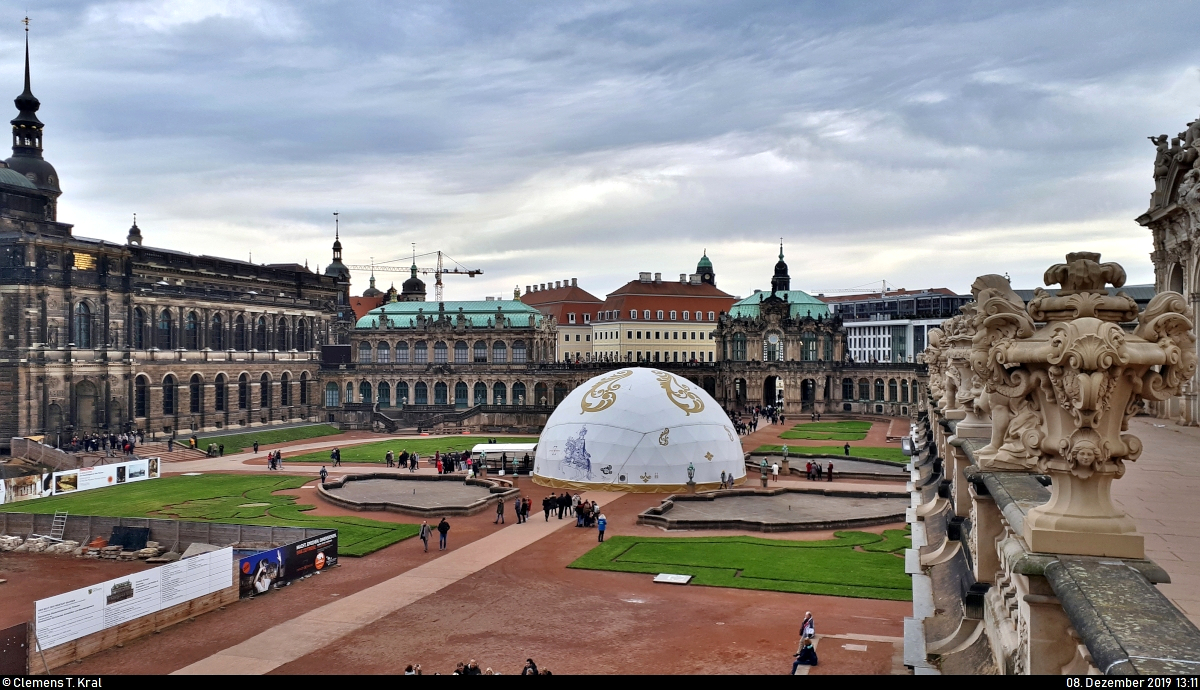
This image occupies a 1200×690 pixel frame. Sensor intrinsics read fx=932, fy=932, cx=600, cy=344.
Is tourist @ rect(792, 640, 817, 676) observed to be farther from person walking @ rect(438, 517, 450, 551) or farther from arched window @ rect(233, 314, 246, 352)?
arched window @ rect(233, 314, 246, 352)

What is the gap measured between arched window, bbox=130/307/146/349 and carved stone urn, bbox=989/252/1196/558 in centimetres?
8896

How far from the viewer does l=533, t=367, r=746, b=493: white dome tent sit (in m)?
53.3

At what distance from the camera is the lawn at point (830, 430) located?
85.3 m

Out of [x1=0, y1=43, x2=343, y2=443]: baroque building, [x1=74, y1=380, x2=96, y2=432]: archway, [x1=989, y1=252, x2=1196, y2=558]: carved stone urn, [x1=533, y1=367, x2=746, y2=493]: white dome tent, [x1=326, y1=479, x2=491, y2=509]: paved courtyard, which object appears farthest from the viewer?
[x1=74, y1=380, x2=96, y2=432]: archway

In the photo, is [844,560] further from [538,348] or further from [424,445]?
[538,348]

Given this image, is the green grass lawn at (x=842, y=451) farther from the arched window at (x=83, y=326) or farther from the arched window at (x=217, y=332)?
the arched window at (x=83, y=326)

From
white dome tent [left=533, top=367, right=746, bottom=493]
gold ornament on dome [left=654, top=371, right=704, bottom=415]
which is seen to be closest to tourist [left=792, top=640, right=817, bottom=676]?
white dome tent [left=533, top=367, right=746, bottom=493]

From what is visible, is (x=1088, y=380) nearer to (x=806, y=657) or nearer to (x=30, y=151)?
(x=806, y=657)

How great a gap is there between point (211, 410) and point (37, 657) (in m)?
72.6

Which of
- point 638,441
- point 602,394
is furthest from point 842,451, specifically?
point 638,441

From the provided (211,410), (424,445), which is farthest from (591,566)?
(211,410)

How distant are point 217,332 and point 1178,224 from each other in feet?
278

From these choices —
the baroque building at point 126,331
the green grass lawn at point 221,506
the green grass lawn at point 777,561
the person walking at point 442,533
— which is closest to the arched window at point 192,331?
the baroque building at point 126,331

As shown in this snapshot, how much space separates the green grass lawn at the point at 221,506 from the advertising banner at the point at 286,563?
7.68 ft
